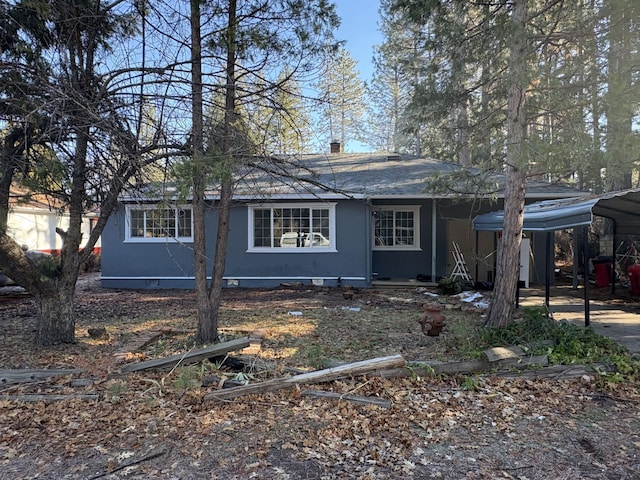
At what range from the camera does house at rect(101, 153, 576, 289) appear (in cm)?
1243

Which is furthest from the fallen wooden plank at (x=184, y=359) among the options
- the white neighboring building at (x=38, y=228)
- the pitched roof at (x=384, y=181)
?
the white neighboring building at (x=38, y=228)

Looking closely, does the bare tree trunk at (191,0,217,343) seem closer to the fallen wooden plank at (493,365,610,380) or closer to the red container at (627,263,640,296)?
the fallen wooden plank at (493,365,610,380)

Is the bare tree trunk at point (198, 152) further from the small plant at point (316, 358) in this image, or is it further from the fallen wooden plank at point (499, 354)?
the fallen wooden plank at point (499, 354)

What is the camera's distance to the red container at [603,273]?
1243 centimetres

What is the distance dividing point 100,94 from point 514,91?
581 centimetres

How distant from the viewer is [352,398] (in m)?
4.33

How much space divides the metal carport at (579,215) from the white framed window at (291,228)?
4340 millimetres

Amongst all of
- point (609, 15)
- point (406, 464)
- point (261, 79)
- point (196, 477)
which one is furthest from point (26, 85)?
point (609, 15)

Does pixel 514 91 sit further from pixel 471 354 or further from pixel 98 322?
pixel 98 322

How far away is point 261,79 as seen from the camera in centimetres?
629

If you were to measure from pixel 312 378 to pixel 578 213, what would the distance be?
4.86 metres

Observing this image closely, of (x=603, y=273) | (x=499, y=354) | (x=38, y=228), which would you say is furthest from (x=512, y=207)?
(x=38, y=228)

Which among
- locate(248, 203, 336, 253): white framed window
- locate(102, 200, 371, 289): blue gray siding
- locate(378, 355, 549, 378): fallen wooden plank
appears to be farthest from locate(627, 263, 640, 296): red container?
locate(248, 203, 336, 253): white framed window

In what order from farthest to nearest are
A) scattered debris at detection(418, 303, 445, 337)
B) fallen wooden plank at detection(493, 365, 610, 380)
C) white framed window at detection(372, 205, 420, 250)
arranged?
white framed window at detection(372, 205, 420, 250) → scattered debris at detection(418, 303, 445, 337) → fallen wooden plank at detection(493, 365, 610, 380)
